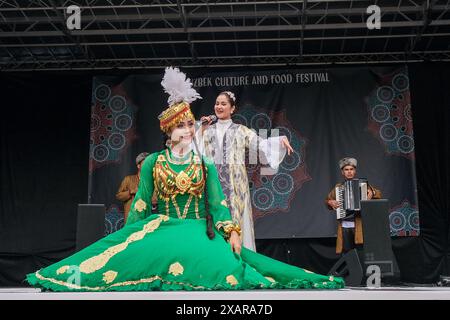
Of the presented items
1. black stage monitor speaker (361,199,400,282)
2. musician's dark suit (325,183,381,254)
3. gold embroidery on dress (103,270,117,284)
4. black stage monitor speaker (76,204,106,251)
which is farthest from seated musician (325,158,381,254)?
gold embroidery on dress (103,270,117,284)

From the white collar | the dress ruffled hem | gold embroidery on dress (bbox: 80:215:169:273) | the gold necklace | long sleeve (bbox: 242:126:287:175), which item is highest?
the white collar

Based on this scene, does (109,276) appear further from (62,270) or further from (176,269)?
(176,269)

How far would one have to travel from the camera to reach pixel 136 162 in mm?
7781

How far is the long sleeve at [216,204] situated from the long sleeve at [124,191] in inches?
154

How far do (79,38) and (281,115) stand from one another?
2.77 m

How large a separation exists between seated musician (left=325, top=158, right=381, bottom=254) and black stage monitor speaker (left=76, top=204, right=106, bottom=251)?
285cm

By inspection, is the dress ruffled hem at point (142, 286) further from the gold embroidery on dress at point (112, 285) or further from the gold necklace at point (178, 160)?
the gold necklace at point (178, 160)

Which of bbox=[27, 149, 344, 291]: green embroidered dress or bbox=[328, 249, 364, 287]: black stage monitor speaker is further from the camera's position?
bbox=[328, 249, 364, 287]: black stage monitor speaker

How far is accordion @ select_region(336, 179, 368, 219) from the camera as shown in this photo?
6.14 metres

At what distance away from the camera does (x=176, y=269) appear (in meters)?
3.20

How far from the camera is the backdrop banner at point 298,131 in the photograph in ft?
25.0

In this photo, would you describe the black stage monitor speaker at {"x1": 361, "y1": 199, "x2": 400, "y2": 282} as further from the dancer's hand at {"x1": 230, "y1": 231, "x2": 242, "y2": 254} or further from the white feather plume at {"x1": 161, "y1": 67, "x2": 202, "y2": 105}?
the white feather plume at {"x1": 161, "y1": 67, "x2": 202, "y2": 105}

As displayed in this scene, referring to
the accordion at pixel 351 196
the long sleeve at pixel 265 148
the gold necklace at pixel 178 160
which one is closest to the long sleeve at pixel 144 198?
the gold necklace at pixel 178 160
